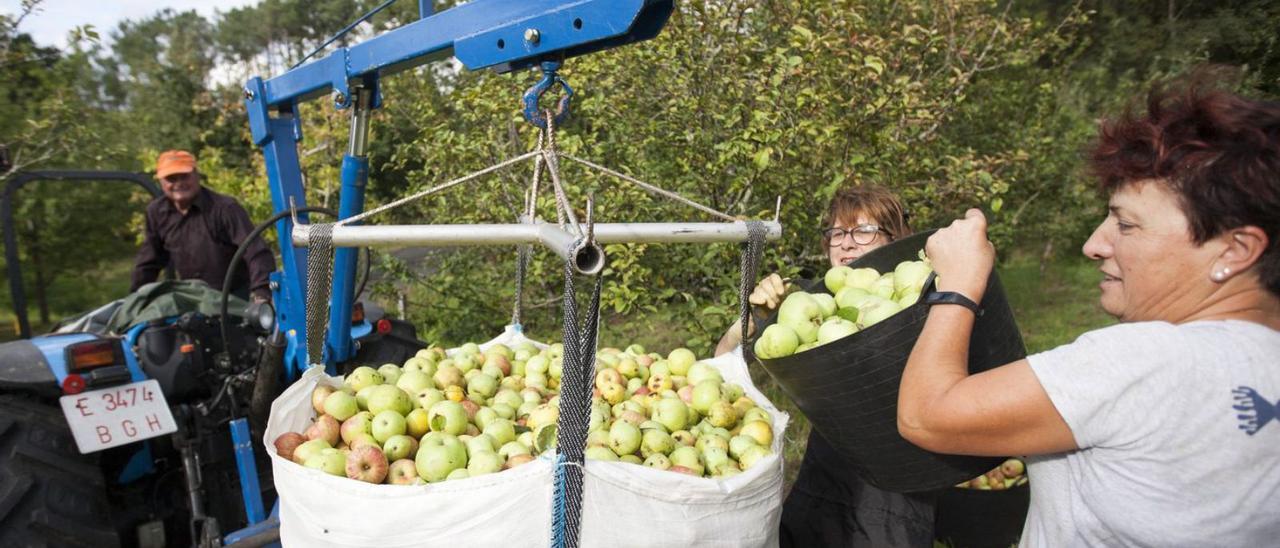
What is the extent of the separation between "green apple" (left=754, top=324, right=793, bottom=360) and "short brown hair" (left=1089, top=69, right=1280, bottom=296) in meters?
0.73

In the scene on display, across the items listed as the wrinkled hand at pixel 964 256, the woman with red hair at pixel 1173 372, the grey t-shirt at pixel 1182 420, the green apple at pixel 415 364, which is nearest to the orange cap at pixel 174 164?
the green apple at pixel 415 364

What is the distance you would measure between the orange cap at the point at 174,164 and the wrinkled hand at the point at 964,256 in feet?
12.2

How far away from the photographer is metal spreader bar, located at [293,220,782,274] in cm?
128

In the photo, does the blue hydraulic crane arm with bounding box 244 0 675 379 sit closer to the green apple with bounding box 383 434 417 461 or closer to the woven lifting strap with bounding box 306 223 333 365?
the woven lifting strap with bounding box 306 223 333 365

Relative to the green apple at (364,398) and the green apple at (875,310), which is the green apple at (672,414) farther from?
the green apple at (364,398)

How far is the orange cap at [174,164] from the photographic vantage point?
12.8ft

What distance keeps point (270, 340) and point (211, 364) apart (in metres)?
0.48

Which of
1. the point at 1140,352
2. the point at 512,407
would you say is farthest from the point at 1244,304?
the point at 512,407

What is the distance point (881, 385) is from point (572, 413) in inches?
24.0

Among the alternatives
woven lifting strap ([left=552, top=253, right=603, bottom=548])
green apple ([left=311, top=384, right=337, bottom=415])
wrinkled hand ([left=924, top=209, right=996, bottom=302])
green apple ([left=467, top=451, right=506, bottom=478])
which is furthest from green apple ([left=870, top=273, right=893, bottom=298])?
green apple ([left=311, top=384, right=337, bottom=415])

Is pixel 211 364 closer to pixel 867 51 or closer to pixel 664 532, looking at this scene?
pixel 664 532

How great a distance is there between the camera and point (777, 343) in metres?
1.78

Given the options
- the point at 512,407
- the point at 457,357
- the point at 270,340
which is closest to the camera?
the point at 512,407

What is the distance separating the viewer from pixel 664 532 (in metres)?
1.50
